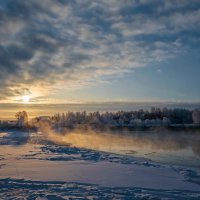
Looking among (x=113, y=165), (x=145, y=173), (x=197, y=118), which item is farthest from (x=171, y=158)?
(x=197, y=118)

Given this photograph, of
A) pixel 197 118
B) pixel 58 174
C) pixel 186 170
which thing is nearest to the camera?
pixel 58 174

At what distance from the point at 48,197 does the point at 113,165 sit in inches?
236

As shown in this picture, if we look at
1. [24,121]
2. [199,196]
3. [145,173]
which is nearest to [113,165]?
[145,173]

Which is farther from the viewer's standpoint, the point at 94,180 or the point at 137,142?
the point at 137,142

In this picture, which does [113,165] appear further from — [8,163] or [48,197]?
[48,197]

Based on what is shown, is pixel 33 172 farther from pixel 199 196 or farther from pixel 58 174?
pixel 199 196

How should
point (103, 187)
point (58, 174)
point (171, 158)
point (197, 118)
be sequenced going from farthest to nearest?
point (197, 118) → point (171, 158) → point (58, 174) → point (103, 187)

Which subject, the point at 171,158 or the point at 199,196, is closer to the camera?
the point at 199,196

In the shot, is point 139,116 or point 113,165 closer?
point 113,165

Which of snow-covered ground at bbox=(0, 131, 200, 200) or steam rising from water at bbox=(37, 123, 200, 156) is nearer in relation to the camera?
snow-covered ground at bbox=(0, 131, 200, 200)

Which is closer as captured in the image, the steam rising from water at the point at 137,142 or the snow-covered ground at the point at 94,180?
the snow-covered ground at the point at 94,180

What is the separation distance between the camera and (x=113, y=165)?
14.2m

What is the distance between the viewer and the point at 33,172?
12.1 m

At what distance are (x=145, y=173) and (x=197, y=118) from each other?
8771 cm
